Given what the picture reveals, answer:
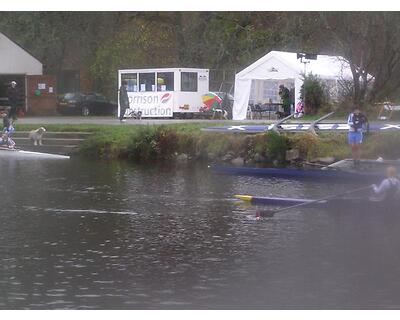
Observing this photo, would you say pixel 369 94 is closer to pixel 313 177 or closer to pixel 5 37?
pixel 313 177

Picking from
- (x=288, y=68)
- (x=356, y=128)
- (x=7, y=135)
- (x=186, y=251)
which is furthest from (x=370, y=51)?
(x=186, y=251)

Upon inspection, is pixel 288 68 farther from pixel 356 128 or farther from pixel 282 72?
pixel 356 128

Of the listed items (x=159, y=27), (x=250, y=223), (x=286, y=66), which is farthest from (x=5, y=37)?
(x=250, y=223)

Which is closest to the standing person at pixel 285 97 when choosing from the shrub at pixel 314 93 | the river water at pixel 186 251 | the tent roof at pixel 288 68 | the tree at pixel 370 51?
the tent roof at pixel 288 68

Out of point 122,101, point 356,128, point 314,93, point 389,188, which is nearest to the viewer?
point 389,188

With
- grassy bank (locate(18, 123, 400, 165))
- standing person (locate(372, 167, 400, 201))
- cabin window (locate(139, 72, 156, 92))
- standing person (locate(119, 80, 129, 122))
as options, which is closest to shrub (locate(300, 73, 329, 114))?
grassy bank (locate(18, 123, 400, 165))

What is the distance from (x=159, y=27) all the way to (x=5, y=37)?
26.9ft

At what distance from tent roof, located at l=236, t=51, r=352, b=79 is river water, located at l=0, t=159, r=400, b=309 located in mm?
13050

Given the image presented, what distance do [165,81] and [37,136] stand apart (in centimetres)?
642

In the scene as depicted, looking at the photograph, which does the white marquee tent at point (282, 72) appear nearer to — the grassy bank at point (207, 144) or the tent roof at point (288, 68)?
the tent roof at point (288, 68)

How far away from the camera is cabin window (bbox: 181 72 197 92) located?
119ft

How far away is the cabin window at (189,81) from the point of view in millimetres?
36312

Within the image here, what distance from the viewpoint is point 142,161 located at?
98.6 feet

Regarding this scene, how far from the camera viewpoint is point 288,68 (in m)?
34.1
